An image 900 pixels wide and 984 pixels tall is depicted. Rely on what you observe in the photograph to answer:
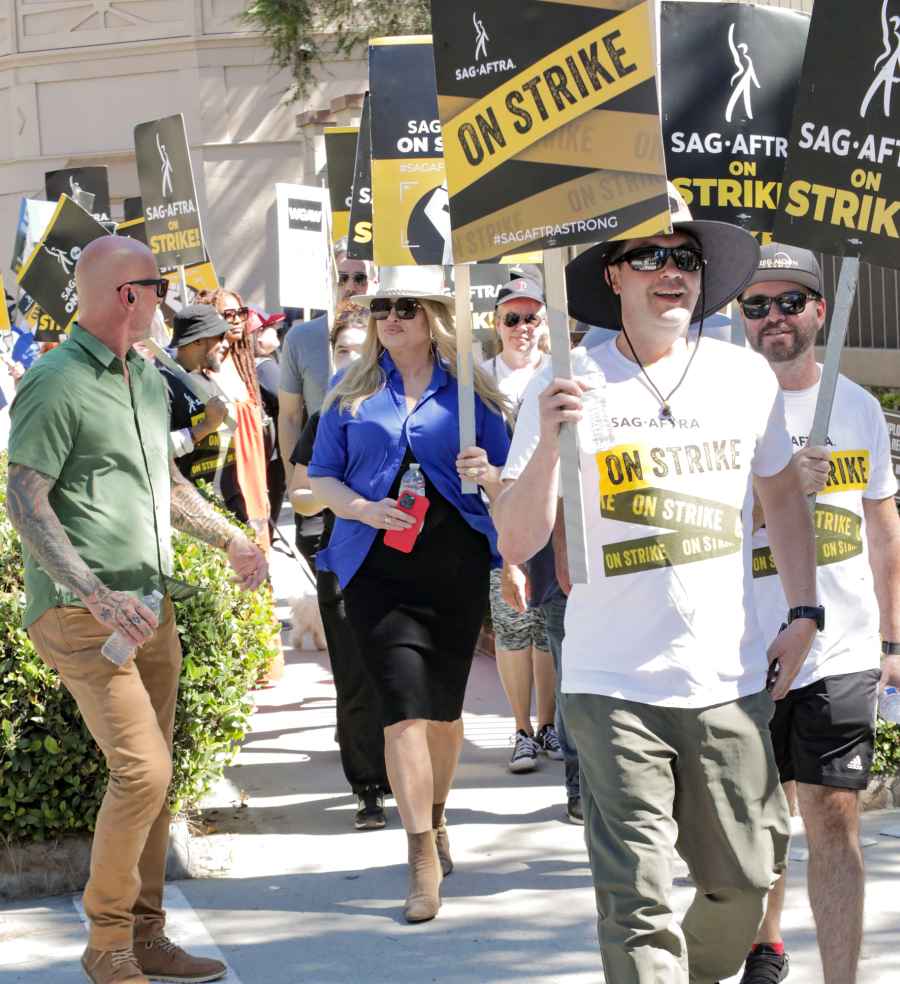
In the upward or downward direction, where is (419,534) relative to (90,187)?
downward

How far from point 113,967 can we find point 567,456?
2.17 m

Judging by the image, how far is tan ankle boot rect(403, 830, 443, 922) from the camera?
561 centimetres

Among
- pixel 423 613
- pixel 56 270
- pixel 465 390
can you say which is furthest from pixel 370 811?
pixel 56 270

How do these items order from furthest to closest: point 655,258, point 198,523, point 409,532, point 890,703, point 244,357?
1. point 244,357
2. point 409,532
3. point 198,523
4. point 890,703
5. point 655,258

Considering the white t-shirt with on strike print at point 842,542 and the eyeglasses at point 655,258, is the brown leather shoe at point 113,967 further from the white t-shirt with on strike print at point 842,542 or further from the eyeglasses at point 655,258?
the eyeglasses at point 655,258

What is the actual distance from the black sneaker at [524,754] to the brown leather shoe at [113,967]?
2.80 m

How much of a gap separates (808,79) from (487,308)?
4.86 metres

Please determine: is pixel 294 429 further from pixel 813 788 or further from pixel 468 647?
pixel 813 788

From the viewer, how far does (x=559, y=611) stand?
680 centimetres

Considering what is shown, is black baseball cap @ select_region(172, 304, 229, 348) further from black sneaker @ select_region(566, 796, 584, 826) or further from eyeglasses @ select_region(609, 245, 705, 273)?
eyeglasses @ select_region(609, 245, 705, 273)

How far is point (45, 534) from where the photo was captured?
473 cm

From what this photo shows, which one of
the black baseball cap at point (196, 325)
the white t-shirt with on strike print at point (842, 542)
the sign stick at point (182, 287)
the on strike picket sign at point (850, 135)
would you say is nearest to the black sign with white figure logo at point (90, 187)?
the sign stick at point (182, 287)

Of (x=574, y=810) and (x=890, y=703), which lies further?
(x=574, y=810)

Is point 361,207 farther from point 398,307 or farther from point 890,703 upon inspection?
point 890,703
